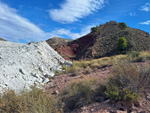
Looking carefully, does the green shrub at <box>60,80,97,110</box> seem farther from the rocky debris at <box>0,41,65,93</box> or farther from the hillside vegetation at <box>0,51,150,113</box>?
the rocky debris at <box>0,41,65,93</box>

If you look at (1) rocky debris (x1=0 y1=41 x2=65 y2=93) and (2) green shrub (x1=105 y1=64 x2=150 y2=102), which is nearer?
(2) green shrub (x1=105 y1=64 x2=150 y2=102)

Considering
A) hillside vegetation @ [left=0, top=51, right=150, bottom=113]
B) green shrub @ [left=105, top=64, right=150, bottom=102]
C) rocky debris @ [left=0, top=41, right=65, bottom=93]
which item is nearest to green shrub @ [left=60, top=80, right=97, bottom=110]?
hillside vegetation @ [left=0, top=51, right=150, bottom=113]

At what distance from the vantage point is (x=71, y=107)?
10.2 feet

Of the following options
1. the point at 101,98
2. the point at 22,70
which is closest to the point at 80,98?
the point at 101,98

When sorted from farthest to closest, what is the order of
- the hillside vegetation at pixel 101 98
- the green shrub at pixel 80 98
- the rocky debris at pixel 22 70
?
the rocky debris at pixel 22 70 → the green shrub at pixel 80 98 → the hillside vegetation at pixel 101 98

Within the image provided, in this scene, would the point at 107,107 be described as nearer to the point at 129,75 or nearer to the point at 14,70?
the point at 129,75

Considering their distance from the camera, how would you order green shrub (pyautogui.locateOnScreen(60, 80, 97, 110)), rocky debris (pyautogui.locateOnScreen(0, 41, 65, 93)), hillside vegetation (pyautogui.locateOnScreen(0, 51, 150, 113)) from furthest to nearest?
rocky debris (pyautogui.locateOnScreen(0, 41, 65, 93)) → green shrub (pyautogui.locateOnScreen(60, 80, 97, 110)) → hillside vegetation (pyautogui.locateOnScreen(0, 51, 150, 113))

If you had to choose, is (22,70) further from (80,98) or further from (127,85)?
(127,85)

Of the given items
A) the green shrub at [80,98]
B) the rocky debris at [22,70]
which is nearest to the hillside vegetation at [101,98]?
the green shrub at [80,98]

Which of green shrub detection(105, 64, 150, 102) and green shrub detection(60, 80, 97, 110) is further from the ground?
green shrub detection(105, 64, 150, 102)

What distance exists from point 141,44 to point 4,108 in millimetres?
28912

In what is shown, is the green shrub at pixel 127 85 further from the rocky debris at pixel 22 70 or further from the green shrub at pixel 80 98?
the rocky debris at pixel 22 70

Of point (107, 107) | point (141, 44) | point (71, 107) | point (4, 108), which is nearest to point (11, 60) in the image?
point (4, 108)

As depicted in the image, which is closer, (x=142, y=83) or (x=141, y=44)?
(x=142, y=83)
